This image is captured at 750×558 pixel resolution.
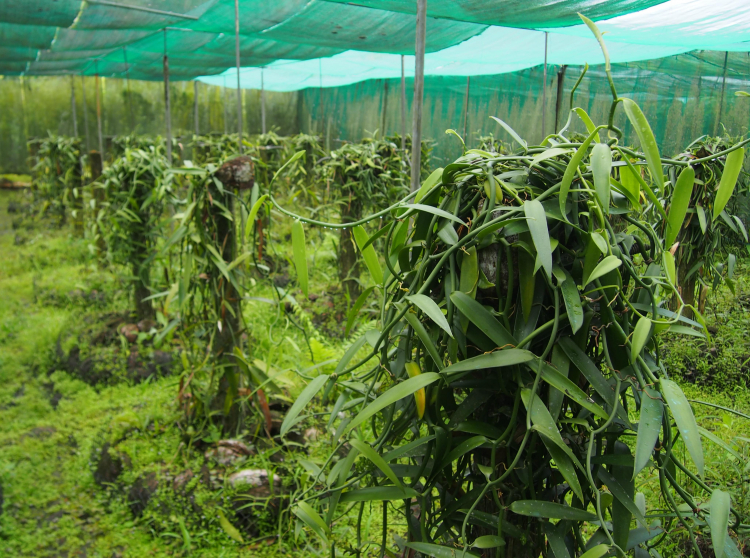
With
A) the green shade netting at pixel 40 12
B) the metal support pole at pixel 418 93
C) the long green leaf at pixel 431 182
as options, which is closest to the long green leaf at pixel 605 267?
the long green leaf at pixel 431 182

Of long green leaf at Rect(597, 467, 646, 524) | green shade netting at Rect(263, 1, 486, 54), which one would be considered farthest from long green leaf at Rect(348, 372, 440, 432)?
green shade netting at Rect(263, 1, 486, 54)

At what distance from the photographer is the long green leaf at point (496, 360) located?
0.58m

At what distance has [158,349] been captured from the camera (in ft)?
9.08

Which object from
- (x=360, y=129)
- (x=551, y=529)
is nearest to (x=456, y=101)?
(x=551, y=529)

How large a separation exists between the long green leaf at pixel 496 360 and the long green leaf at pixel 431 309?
0.12 feet

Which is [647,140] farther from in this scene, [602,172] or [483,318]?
[483,318]

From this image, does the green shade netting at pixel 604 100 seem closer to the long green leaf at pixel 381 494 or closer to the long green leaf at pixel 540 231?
the long green leaf at pixel 540 231

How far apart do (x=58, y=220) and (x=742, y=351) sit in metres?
5.94

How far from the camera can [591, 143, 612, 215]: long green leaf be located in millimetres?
522

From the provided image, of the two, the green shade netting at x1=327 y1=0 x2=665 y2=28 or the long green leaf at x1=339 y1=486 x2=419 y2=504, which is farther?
the green shade netting at x1=327 y1=0 x2=665 y2=28

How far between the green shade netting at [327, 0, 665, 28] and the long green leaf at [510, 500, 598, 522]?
1626 millimetres

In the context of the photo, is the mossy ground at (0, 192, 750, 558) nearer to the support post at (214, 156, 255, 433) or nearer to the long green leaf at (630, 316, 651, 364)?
the support post at (214, 156, 255, 433)

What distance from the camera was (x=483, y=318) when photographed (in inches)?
24.0

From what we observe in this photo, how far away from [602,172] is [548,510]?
368 millimetres
